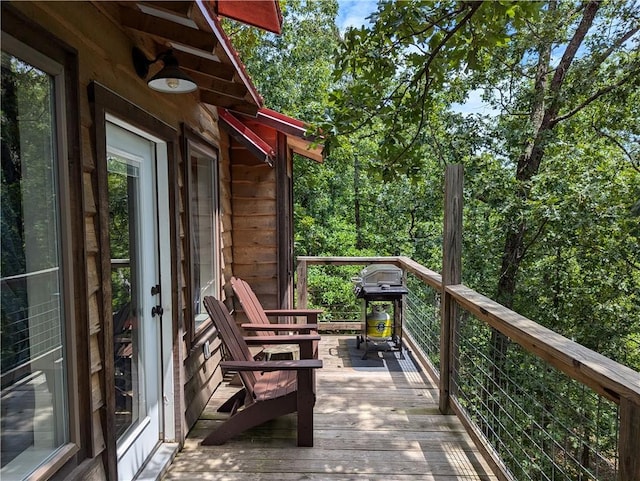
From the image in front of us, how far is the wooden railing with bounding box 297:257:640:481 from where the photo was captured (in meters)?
1.16

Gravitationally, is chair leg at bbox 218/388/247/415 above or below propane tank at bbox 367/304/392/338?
below

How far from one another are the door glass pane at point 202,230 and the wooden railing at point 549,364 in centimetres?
184

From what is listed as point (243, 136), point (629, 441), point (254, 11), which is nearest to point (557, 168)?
point (243, 136)

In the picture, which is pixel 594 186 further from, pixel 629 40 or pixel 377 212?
pixel 377 212

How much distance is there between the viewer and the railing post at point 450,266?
288cm


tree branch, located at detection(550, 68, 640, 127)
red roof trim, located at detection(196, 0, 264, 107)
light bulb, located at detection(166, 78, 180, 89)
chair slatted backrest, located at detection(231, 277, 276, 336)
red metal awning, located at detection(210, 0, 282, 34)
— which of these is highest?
tree branch, located at detection(550, 68, 640, 127)

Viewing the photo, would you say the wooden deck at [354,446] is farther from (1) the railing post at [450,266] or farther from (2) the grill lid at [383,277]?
(2) the grill lid at [383,277]

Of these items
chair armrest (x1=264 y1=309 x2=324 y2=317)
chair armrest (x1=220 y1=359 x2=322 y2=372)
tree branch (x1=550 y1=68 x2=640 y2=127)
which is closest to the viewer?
chair armrest (x1=220 y1=359 x2=322 y2=372)


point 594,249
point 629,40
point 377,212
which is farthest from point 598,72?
point 377,212

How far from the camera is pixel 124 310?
7.03 ft

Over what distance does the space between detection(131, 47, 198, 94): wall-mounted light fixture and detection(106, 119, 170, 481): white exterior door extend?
28 cm

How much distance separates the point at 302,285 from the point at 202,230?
5.92 feet

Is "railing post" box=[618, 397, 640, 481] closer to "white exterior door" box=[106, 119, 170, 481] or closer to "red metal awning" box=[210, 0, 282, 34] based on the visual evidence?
"red metal awning" box=[210, 0, 282, 34]

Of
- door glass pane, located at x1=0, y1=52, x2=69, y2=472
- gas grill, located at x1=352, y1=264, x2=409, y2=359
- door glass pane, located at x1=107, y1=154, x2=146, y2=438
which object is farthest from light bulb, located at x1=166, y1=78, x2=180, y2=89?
gas grill, located at x1=352, y1=264, x2=409, y2=359
